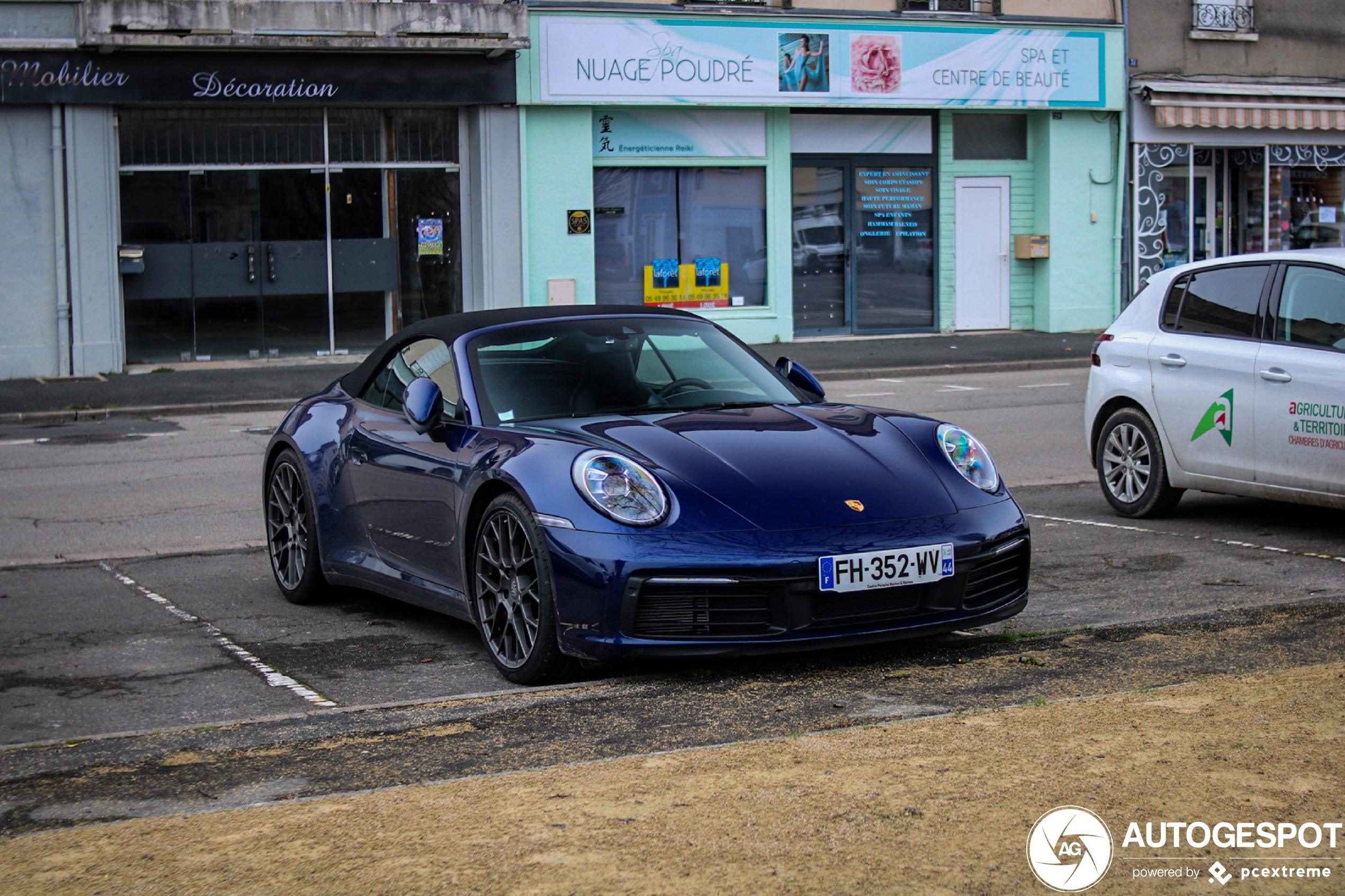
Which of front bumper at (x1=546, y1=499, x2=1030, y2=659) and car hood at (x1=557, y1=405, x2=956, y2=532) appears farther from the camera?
car hood at (x1=557, y1=405, x2=956, y2=532)

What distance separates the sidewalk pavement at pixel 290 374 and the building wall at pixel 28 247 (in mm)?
603

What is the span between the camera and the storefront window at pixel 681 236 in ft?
79.5

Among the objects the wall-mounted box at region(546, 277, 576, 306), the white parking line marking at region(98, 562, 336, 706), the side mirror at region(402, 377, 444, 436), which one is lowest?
the white parking line marking at region(98, 562, 336, 706)

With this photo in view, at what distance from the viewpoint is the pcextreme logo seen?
857cm

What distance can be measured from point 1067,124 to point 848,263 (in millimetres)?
4608

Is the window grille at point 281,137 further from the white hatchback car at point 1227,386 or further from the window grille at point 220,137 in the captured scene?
the white hatchback car at point 1227,386

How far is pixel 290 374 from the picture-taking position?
2116 centimetres

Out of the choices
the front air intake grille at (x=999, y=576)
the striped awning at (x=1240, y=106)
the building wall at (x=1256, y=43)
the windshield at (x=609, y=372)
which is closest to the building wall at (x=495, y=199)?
the striped awning at (x=1240, y=106)

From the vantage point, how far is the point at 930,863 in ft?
11.4

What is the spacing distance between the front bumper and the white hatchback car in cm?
366

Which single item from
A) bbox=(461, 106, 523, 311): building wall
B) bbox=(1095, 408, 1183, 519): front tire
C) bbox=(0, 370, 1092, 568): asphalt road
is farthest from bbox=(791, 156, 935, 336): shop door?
bbox=(1095, 408, 1183, 519): front tire

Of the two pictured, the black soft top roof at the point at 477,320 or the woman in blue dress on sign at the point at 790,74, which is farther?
the woman in blue dress on sign at the point at 790,74

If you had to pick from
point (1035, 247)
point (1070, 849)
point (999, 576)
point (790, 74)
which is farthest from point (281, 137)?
point (1070, 849)

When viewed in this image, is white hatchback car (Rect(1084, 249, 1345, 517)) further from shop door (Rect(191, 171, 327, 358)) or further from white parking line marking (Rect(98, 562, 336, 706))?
shop door (Rect(191, 171, 327, 358))
